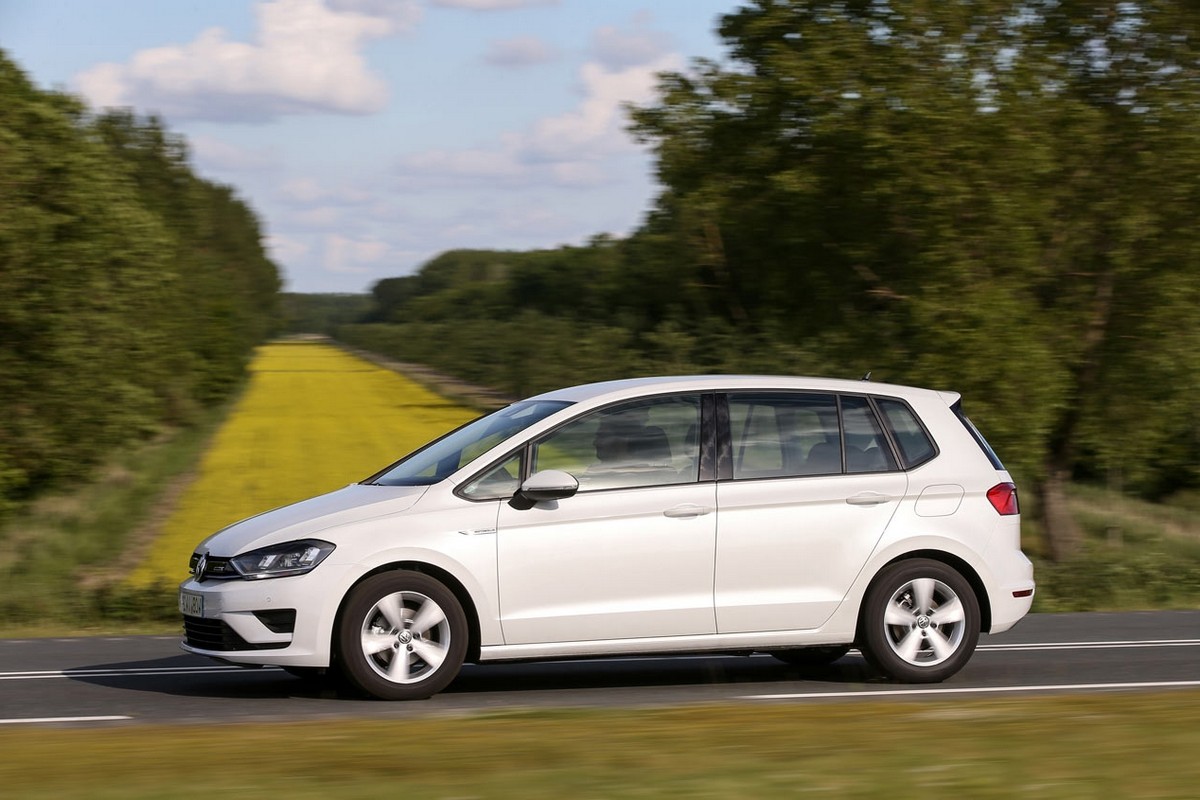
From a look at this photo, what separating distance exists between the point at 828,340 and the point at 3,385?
15027mm

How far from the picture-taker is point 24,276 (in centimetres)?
2806

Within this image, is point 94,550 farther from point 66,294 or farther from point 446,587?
point 446,587

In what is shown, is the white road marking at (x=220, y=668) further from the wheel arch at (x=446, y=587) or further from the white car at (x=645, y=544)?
the wheel arch at (x=446, y=587)

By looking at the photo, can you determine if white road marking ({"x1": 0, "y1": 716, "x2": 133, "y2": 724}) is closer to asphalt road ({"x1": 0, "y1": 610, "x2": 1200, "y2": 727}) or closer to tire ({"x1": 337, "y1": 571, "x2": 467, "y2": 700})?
asphalt road ({"x1": 0, "y1": 610, "x2": 1200, "y2": 727})

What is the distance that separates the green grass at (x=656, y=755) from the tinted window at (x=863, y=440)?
1.79 metres

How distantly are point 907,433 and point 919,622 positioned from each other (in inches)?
44.6

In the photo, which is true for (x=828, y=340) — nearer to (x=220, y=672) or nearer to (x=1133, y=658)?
(x=1133, y=658)

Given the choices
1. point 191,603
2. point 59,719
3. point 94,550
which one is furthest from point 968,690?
point 94,550

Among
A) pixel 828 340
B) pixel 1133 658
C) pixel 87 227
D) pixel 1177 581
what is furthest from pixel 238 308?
pixel 1133 658

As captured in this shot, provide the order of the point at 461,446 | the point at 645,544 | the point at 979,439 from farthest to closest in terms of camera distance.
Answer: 1. the point at 979,439
2. the point at 461,446
3. the point at 645,544

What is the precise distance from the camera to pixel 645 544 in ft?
28.3

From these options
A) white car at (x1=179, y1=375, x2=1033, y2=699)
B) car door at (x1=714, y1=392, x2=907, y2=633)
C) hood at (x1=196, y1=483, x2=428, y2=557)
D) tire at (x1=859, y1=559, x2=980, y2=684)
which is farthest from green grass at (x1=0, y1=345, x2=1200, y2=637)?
car door at (x1=714, y1=392, x2=907, y2=633)

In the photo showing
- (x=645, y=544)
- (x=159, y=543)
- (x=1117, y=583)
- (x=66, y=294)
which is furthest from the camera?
(x=66, y=294)

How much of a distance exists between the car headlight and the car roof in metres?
1.75
